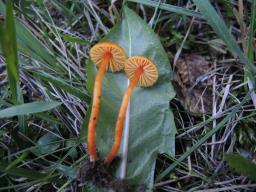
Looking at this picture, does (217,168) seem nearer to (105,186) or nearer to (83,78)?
(105,186)

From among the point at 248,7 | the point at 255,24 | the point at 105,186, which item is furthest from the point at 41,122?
the point at 248,7

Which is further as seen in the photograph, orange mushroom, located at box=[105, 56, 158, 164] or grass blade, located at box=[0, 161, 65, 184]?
orange mushroom, located at box=[105, 56, 158, 164]

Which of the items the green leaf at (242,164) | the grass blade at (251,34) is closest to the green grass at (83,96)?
the grass blade at (251,34)

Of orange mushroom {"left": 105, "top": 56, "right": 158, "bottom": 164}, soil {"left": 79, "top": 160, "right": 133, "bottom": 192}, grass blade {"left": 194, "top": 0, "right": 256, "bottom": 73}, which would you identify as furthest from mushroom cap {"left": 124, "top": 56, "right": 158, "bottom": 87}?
soil {"left": 79, "top": 160, "right": 133, "bottom": 192}

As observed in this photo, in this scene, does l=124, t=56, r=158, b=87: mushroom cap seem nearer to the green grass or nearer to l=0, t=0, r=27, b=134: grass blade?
the green grass

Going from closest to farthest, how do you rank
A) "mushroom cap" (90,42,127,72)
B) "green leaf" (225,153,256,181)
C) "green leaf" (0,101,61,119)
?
"green leaf" (225,153,256,181) < "green leaf" (0,101,61,119) < "mushroom cap" (90,42,127,72)
